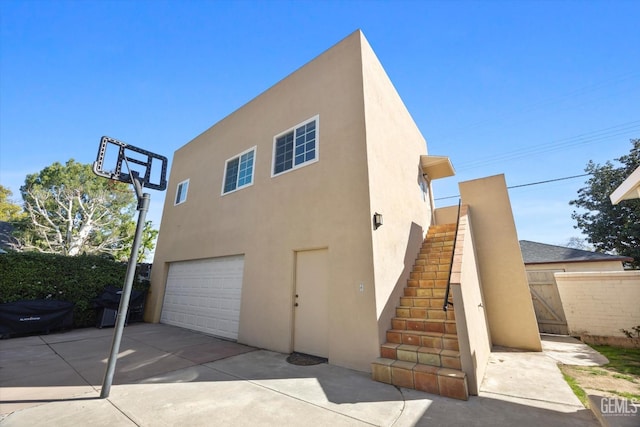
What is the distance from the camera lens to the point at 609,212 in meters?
15.8

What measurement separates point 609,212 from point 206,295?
76.3 feet

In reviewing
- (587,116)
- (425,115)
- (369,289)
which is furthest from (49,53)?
(587,116)

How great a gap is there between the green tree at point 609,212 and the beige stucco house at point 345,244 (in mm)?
14804

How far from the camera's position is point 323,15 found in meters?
6.63

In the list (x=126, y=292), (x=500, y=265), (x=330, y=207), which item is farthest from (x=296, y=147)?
(x=500, y=265)

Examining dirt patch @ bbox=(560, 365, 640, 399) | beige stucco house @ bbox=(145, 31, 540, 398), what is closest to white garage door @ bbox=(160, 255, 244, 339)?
beige stucco house @ bbox=(145, 31, 540, 398)

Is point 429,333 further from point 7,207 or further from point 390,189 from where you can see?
point 7,207

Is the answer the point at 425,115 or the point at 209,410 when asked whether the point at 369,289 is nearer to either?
the point at 209,410

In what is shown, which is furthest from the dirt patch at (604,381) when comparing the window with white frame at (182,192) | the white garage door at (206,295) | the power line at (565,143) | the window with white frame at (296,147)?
the window with white frame at (182,192)

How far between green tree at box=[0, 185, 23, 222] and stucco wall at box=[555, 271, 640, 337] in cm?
3207

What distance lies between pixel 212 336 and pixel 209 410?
15.7 feet

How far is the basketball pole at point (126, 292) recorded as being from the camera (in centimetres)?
336

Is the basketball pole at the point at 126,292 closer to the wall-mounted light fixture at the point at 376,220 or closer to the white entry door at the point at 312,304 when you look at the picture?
the white entry door at the point at 312,304

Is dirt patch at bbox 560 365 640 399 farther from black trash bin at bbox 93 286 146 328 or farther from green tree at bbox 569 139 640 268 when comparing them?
green tree at bbox 569 139 640 268
